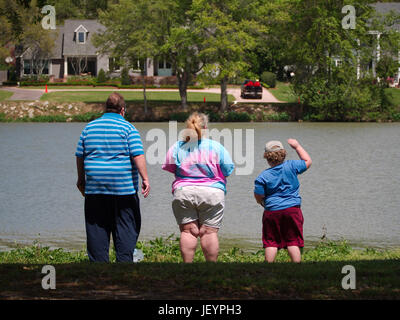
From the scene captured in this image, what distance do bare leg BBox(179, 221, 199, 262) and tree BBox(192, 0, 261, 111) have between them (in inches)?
1629

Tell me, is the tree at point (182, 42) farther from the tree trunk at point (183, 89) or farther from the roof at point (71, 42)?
the roof at point (71, 42)

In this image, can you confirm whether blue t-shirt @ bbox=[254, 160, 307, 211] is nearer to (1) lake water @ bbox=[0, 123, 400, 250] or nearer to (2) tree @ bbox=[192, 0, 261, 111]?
(1) lake water @ bbox=[0, 123, 400, 250]

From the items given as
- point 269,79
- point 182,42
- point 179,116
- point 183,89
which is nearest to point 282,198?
point 179,116

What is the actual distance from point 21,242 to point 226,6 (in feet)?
135

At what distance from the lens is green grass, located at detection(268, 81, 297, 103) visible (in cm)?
5416

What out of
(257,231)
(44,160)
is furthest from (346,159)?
(257,231)

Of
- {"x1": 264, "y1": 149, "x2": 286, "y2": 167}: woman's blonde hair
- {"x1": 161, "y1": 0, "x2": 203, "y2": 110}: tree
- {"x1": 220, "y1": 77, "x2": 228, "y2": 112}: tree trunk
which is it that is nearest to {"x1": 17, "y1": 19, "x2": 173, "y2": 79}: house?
{"x1": 161, "y1": 0, "x2": 203, "y2": 110}: tree

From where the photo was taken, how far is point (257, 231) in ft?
44.0

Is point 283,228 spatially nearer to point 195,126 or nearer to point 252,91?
point 195,126

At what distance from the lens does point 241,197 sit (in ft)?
58.4

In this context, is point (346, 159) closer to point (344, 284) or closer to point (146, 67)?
point (344, 284)

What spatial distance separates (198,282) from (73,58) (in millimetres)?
70665

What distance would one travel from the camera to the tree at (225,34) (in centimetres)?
4975

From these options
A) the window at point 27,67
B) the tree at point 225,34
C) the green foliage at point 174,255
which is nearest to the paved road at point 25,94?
the window at point 27,67
